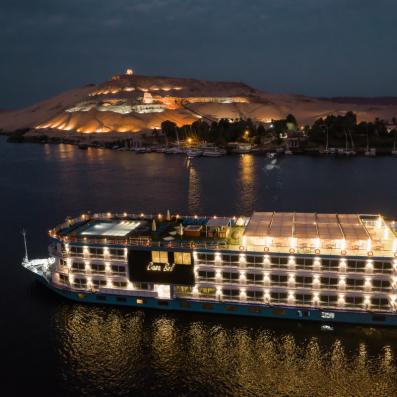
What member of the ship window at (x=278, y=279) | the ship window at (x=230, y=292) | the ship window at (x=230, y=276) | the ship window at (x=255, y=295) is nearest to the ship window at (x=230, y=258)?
the ship window at (x=230, y=276)

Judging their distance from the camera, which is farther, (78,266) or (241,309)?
(78,266)

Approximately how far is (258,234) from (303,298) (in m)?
4.68

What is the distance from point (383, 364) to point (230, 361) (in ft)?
26.6

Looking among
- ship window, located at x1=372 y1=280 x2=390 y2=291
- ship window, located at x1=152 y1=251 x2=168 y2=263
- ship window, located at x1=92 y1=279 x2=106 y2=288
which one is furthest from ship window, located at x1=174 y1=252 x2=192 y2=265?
ship window, located at x1=372 y1=280 x2=390 y2=291

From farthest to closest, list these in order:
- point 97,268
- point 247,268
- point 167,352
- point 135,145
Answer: point 135,145
point 97,268
point 247,268
point 167,352

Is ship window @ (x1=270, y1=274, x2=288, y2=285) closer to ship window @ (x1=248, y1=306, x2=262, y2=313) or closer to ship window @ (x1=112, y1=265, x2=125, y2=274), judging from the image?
ship window @ (x1=248, y1=306, x2=262, y2=313)

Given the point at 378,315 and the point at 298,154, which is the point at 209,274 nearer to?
the point at 378,315

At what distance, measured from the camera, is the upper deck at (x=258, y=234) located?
27.0 meters

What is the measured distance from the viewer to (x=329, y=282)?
88.0ft

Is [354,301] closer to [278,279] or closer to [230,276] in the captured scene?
[278,279]

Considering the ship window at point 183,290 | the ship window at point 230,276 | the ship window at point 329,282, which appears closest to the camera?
the ship window at point 329,282

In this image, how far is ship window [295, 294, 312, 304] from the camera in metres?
27.3

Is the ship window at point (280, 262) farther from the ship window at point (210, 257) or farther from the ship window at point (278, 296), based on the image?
the ship window at point (210, 257)

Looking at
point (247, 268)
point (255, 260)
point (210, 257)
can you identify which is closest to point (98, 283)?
point (210, 257)
